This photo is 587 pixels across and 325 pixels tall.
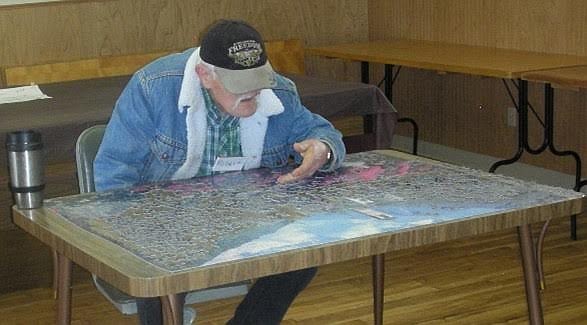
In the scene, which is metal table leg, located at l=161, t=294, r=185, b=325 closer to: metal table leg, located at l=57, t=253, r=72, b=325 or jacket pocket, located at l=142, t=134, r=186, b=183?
metal table leg, located at l=57, t=253, r=72, b=325

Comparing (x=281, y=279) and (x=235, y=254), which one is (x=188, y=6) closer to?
(x=281, y=279)

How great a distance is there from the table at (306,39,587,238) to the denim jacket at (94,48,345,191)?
6.94ft

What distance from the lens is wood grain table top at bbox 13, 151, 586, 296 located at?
5.88 feet

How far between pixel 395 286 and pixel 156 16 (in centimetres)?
257

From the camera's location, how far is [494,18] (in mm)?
5371

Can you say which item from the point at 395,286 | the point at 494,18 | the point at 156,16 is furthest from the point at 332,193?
the point at 156,16

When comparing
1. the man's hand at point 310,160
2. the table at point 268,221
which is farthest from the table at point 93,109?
the man's hand at point 310,160

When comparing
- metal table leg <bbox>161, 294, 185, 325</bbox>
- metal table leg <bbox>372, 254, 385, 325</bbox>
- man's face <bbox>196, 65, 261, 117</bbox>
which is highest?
man's face <bbox>196, 65, 261, 117</bbox>

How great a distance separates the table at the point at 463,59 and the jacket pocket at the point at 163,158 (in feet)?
7.41

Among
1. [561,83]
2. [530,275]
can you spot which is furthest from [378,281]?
[561,83]

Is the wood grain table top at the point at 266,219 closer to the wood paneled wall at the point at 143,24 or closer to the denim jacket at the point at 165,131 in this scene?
the denim jacket at the point at 165,131

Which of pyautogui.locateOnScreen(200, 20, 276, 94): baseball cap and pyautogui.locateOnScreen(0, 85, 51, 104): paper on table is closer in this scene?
pyautogui.locateOnScreen(200, 20, 276, 94): baseball cap

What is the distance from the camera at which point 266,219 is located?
2041 millimetres

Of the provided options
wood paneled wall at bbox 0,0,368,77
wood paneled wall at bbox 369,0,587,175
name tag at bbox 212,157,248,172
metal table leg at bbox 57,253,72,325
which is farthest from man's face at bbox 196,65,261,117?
wood paneled wall at bbox 0,0,368,77
